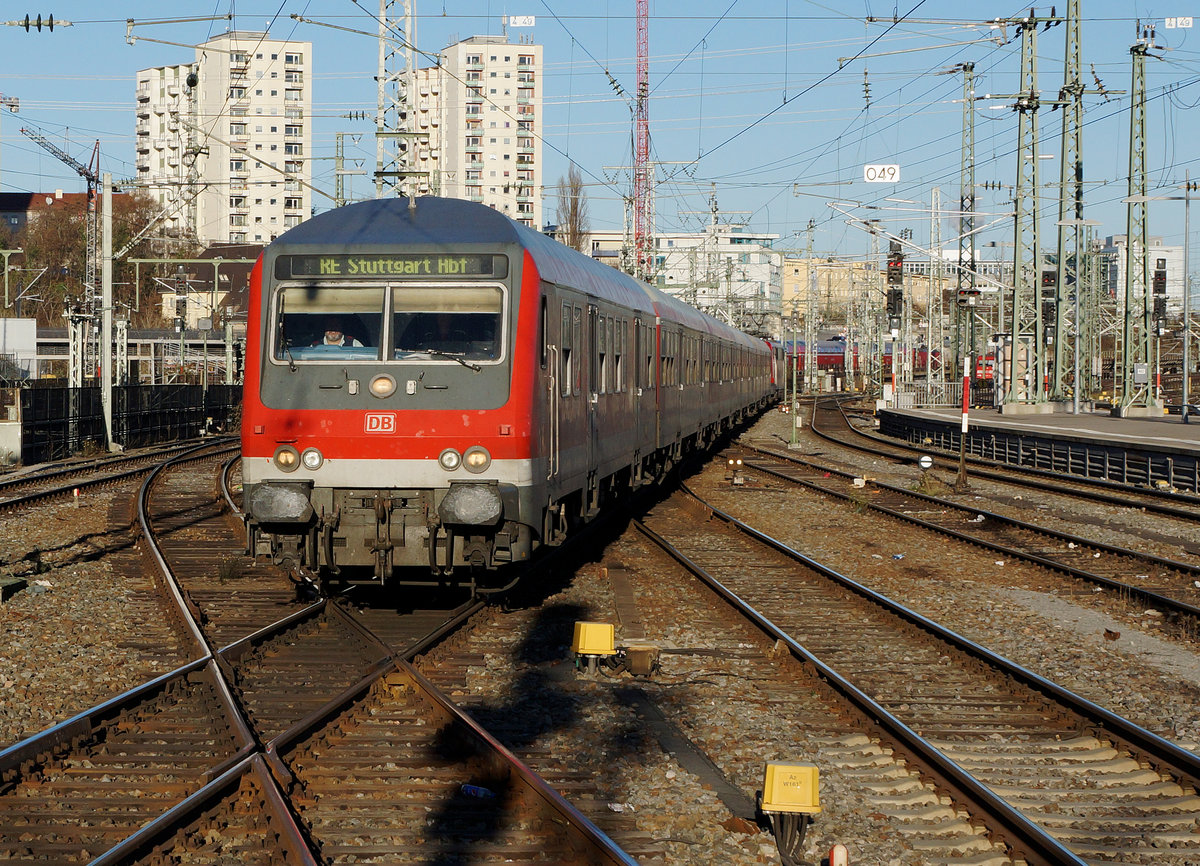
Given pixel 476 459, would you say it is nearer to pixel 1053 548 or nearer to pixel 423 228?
pixel 423 228

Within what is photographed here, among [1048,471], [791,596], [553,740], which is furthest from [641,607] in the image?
[1048,471]

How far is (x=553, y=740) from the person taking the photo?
24.6ft

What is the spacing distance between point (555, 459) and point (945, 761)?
5057 millimetres

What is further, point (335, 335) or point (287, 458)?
point (335, 335)

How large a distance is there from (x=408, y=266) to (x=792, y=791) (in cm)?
563

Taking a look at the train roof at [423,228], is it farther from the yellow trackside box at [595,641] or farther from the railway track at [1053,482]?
the railway track at [1053,482]

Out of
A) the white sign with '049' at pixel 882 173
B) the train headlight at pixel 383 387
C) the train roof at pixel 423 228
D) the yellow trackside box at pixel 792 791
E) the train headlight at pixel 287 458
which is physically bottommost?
the yellow trackside box at pixel 792 791

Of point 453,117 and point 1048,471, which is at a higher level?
point 453,117

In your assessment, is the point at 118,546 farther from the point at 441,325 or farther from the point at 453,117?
the point at 453,117

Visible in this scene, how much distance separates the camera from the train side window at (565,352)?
37.5 ft

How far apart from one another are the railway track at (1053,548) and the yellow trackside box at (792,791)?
22.2ft

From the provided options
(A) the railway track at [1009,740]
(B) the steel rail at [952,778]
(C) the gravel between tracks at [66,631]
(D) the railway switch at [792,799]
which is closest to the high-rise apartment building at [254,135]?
(C) the gravel between tracks at [66,631]

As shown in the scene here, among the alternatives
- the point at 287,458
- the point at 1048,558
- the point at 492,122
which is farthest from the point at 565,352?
the point at 492,122

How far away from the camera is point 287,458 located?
10.0 m
